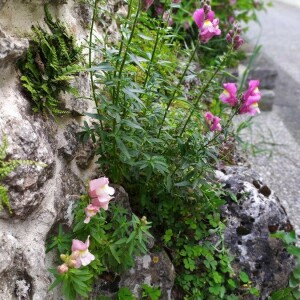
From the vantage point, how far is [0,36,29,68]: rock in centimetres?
156

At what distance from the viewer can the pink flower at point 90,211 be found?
1.62 m

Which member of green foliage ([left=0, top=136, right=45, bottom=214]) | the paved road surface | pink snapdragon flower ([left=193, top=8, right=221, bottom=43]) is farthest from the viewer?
the paved road surface

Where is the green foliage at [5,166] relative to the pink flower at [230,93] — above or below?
below

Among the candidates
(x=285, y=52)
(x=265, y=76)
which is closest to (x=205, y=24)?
(x=265, y=76)

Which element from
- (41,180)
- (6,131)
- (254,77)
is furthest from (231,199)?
(254,77)

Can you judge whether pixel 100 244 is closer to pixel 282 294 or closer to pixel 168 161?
pixel 168 161

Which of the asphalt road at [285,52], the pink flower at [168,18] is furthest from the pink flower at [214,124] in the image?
the asphalt road at [285,52]

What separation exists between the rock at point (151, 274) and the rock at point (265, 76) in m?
3.17

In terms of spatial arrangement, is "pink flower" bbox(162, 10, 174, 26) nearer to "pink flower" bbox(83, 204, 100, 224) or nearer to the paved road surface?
"pink flower" bbox(83, 204, 100, 224)

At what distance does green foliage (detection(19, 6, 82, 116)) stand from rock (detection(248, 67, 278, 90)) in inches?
130

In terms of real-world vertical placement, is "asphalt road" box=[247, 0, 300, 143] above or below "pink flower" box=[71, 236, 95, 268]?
below

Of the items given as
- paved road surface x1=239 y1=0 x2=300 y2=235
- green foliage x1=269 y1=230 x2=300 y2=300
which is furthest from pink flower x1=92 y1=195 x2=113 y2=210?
paved road surface x1=239 y1=0 x2=300 y2=235

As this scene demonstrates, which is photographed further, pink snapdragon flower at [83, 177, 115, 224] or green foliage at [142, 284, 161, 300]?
green foliage at [142, 284, 161, 300]

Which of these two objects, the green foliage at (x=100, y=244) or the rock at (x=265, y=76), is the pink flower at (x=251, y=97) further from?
the rock at (x=265, y=76)
